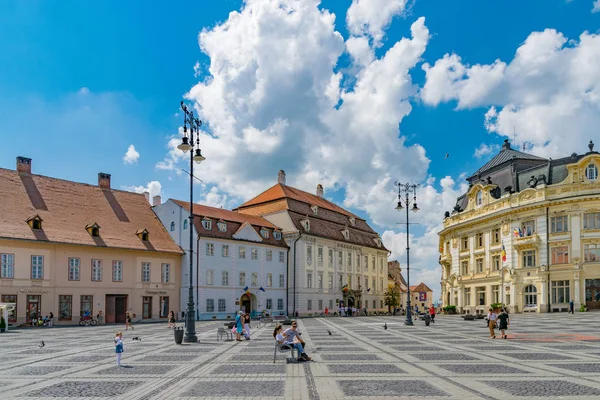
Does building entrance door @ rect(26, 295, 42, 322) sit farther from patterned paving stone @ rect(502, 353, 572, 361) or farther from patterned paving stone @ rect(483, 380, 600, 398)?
patterned paving stone @ rect(483, 380, 600, 398)

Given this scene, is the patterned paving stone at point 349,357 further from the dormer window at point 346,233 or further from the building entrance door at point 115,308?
the dormer window at point 346,233

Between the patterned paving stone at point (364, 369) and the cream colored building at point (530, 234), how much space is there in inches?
1636

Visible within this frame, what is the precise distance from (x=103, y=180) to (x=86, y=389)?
45.5 metres

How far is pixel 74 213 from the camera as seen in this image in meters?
48.4

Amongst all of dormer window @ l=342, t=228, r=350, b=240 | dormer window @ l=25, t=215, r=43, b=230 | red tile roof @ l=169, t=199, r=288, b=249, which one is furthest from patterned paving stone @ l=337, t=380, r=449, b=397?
dormer window @ l=342, t=228, r=350, b=240

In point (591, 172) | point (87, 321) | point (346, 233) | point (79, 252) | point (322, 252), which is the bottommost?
A: point (87, 321)

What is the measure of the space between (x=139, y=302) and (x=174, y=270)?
529cm

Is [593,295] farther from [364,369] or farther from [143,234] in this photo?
[364,369]

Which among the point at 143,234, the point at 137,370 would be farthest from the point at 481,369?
the point at 143,234

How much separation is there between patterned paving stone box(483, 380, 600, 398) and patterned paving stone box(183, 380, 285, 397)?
524 cm

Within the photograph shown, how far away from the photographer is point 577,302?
1991 inches

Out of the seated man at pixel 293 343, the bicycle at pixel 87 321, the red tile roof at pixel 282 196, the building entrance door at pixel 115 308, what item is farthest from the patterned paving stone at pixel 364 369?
the red tile roof at pixel 282 196

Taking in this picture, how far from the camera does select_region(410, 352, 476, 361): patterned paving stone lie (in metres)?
18.2

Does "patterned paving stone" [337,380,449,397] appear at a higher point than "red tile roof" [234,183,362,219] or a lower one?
lower
